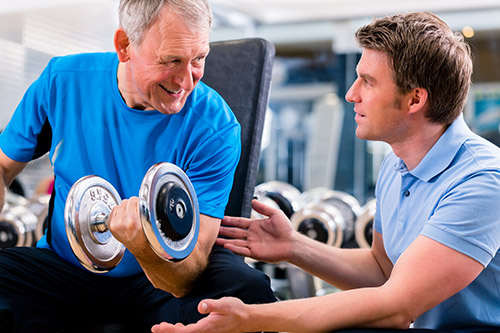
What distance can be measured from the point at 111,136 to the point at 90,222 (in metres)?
0.32

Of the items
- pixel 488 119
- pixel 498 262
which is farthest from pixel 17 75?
pixel 488 119

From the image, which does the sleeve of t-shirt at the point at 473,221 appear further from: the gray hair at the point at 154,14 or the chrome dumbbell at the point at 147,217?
the gray hair at the point at 154,14

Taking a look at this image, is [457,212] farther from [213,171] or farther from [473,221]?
[213,171]

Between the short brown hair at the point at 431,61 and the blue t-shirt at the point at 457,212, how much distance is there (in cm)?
6

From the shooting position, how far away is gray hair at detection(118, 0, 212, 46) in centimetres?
135

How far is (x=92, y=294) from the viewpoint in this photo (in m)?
1.40

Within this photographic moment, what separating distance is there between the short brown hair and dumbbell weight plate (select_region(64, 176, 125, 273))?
0.68m

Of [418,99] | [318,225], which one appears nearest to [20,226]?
[318,225]

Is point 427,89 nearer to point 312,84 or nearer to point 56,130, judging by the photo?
point 56,130

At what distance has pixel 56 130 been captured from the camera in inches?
59.2

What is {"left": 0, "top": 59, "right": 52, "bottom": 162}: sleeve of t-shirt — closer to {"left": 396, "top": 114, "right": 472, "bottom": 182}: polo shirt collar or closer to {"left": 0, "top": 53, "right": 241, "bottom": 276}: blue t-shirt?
{"left": 0, "top": 53, "right": 241, "bottom": 276}: blue t-shirt

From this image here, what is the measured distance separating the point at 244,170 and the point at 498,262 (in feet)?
2.28

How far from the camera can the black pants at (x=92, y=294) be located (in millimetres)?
1278

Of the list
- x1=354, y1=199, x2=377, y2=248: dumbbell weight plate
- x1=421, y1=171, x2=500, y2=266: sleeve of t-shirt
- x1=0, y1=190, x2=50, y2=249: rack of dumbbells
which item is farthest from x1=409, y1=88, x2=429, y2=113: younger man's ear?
x1=0, y1=190, x2=50, y2=249: rack of dumbbells
